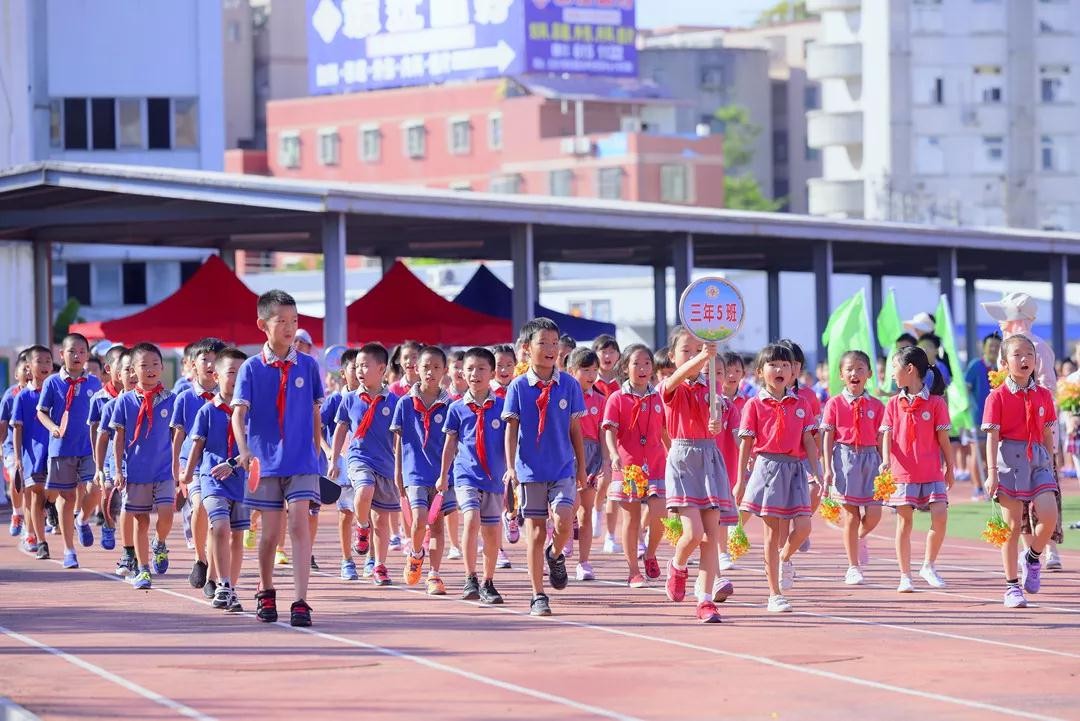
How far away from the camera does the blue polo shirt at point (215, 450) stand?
1398 centimetres

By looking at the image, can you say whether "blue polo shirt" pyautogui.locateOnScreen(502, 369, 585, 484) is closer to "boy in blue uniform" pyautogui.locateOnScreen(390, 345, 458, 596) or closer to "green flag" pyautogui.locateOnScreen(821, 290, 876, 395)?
"boy in blue uniform" pyautogui.locateOnScreen(390, 345, 458, 596)

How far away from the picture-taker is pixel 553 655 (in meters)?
11.6

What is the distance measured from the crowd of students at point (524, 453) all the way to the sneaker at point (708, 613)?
15 mm

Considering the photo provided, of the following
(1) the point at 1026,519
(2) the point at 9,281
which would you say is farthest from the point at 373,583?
(2) the point at 9,281

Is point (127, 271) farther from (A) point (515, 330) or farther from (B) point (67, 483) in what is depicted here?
(B) point (67, 483)

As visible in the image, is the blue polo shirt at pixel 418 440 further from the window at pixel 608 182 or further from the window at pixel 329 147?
the window at pixel 329 147

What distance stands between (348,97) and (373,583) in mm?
80718

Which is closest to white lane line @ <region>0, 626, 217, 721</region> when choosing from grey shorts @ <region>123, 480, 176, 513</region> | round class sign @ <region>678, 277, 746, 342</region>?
grey shorts @ <region>123, 480, 176, 513</region>

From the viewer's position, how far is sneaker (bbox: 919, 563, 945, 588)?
1544 cm

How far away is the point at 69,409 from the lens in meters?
18.1

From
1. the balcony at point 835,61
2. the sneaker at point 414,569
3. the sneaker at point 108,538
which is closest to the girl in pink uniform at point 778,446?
the sneaker at point 414,569

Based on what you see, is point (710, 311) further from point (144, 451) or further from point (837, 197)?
point (837, 197)

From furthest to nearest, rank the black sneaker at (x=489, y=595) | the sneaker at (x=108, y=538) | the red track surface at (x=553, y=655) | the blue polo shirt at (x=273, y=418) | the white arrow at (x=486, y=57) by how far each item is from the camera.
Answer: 1. the white arrow at (x=486, y=57)
2. the sneaker at (x=108, y=538)
3. the black sneaker at (x=489, y=595)
4. the blue polo shirt at (x=273, y=418)
5. the red track surface at (x=553, y=655)

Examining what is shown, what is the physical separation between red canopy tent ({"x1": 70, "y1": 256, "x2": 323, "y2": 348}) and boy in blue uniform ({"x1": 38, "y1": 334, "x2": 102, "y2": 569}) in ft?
37.9
